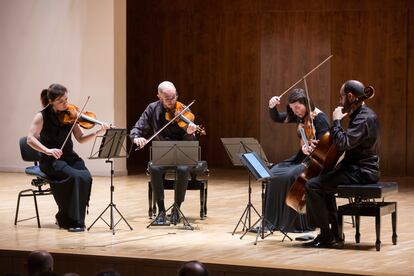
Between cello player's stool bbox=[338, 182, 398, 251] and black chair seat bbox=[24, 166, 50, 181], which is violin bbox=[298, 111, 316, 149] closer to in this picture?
cello player's stool bbox=[338, 182, 398, 251]

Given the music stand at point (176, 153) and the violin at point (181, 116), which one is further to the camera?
the violin at point (181, 116)

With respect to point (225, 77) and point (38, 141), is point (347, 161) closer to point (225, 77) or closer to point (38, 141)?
point (38, 141)

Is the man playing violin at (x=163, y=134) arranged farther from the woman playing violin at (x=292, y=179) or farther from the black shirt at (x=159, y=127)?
the woman playing violin at (x=292, y=179)

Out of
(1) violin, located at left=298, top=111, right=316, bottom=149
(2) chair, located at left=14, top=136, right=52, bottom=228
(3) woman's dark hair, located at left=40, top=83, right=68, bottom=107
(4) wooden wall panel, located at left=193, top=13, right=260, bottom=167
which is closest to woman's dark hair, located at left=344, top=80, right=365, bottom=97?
(1) violin, located at left=298, top=111, right=316, bottom=149

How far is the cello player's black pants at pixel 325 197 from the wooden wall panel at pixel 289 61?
6.27 metres

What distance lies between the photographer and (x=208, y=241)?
690 cm

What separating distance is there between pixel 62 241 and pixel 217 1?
285 inches

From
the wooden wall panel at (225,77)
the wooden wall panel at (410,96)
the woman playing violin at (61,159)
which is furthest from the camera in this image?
the wooden wall panel at (225,77)

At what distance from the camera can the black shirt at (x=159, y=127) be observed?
8195 mm

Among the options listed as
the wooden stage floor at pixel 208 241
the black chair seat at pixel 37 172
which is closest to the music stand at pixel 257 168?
the wooden stage floor at pixel 208 241

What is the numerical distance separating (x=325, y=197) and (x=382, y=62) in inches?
249

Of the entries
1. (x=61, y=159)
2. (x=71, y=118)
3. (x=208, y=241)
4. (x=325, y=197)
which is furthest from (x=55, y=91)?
(x=325, y=197)

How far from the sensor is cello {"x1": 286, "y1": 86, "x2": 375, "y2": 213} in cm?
648

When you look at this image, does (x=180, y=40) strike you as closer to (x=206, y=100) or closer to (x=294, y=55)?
(x=206, y=100)
